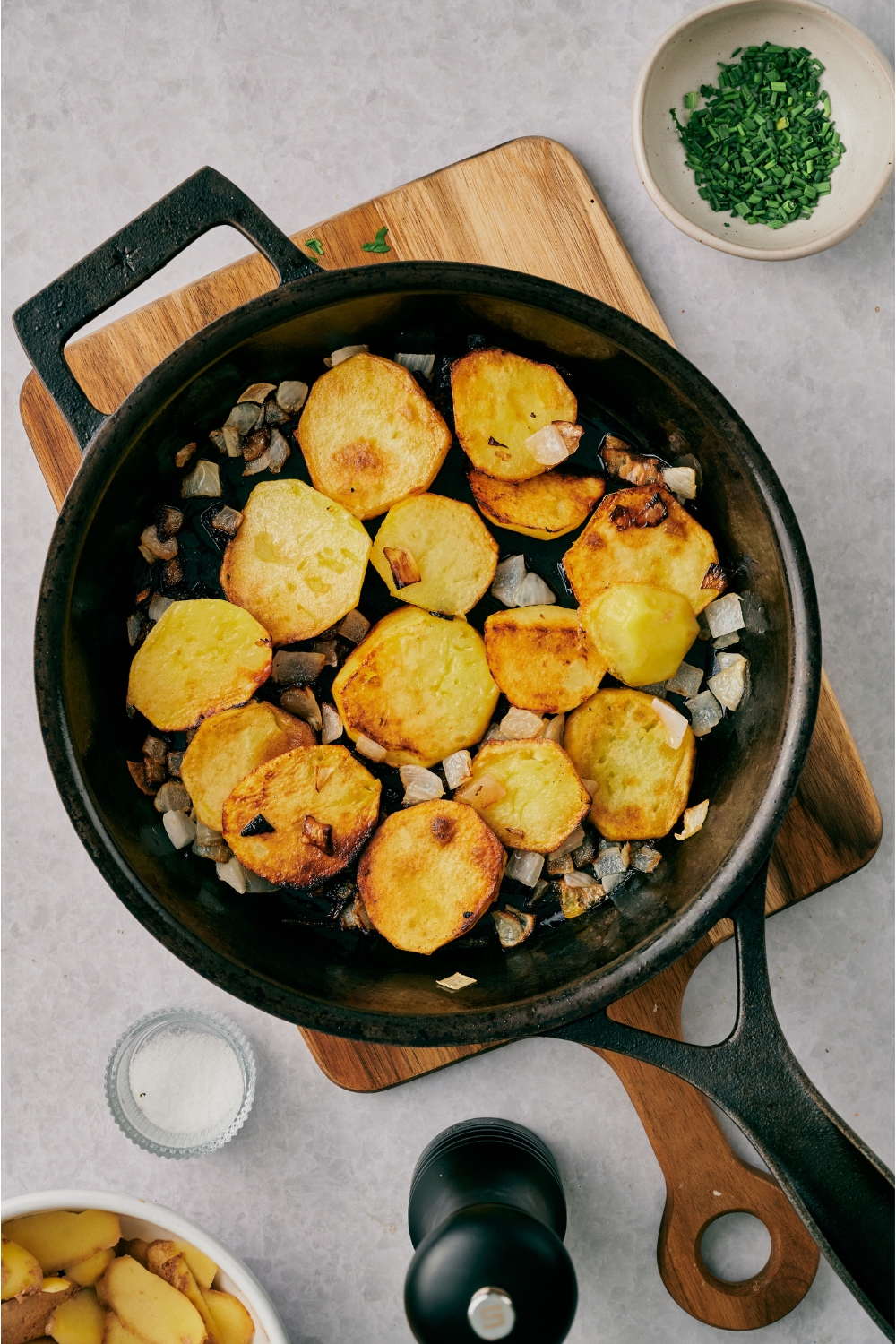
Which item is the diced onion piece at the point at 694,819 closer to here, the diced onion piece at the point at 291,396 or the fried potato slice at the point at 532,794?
the fried potato slice at the point at 532,794

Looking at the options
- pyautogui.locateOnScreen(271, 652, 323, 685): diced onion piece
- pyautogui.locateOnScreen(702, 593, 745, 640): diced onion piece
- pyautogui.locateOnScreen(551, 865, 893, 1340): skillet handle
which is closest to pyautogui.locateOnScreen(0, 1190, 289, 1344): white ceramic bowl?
pyautogui.locateOnScreen(551, 865, 893, 1340): skillet handle

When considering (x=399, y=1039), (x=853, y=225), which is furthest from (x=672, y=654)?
(x=853, y=225)

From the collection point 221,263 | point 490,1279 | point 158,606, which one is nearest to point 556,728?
point 158,606

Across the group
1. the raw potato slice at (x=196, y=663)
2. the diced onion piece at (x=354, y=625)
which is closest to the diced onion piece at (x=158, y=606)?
the raw potato slice at (x=196, y=663)

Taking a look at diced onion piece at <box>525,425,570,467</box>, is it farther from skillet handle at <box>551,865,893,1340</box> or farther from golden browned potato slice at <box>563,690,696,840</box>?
skillet handle at <box>551,865,893,1340</box>

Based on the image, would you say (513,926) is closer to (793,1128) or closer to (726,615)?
(793,1128)
